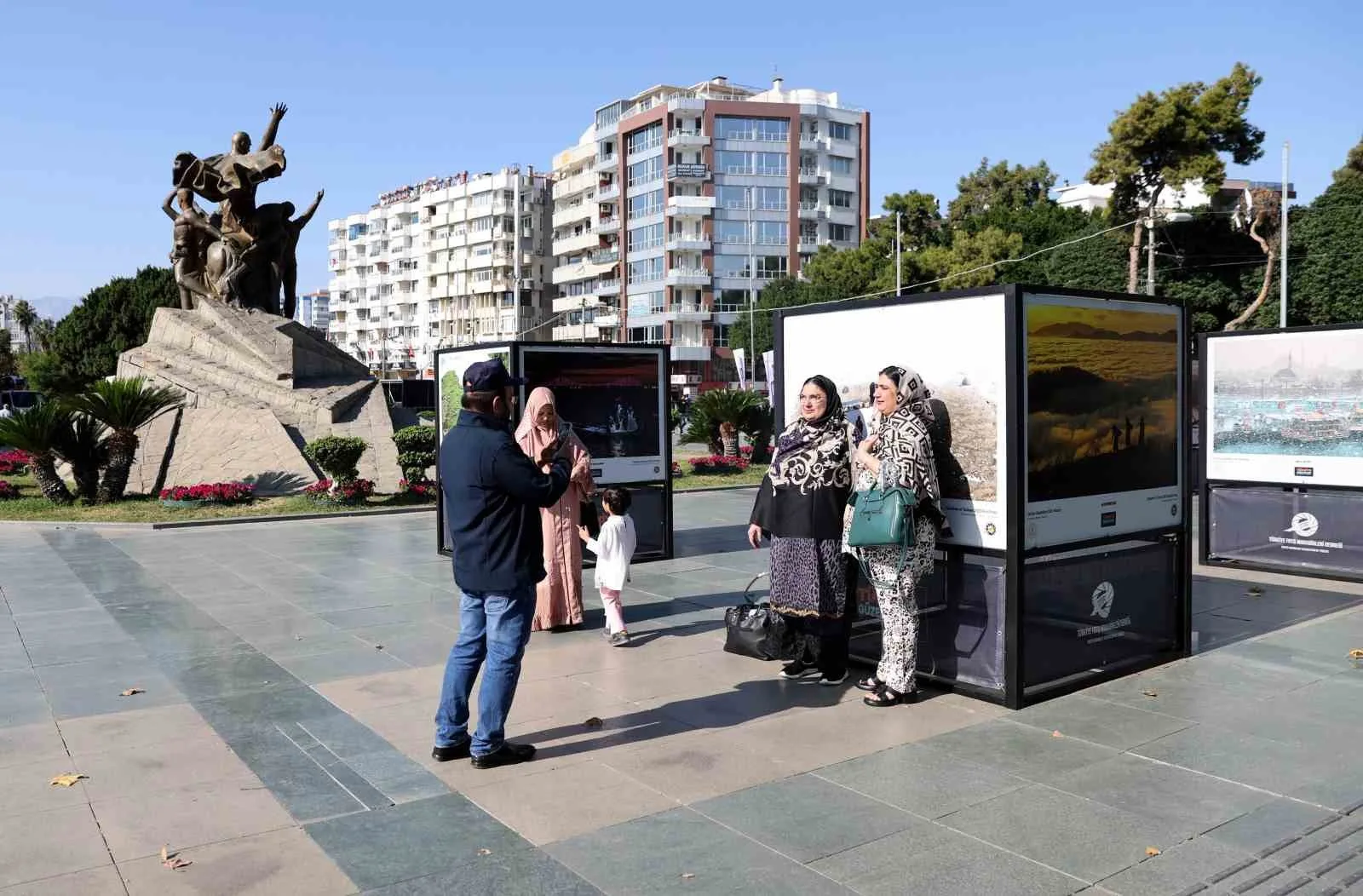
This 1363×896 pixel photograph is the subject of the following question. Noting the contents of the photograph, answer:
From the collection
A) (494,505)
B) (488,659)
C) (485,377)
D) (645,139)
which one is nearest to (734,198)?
(645,139)

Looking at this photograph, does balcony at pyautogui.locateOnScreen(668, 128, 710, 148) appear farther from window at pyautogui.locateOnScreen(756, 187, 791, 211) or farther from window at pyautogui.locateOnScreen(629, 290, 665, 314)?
window at pyautogui.locateOnScreen(629, 290, 665, 314)

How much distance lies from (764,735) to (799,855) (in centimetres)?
150

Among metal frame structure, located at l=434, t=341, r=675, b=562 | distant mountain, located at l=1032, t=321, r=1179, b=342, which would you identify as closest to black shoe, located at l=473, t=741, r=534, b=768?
distant mountain, located at l=1032, t=321, r=1179, b=342

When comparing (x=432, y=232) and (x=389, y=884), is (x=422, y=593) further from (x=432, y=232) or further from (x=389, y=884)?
(x=432, y=232)

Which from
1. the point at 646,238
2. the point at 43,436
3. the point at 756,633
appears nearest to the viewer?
the point at 756,633

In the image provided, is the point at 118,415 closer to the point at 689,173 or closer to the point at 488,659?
the point at 488,659

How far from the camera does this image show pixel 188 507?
16516mm

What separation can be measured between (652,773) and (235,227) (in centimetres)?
2026

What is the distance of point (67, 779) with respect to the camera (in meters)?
5.00

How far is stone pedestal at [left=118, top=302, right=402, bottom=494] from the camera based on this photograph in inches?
719

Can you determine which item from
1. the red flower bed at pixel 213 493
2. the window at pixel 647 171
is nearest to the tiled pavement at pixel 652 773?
the red flower bed at pixel 213 493

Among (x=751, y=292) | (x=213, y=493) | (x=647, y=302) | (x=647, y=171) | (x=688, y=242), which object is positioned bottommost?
(x=213, y=493)

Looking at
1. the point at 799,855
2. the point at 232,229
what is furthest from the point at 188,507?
the point at 799,855

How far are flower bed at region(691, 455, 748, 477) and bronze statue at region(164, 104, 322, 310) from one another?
9314 mm
